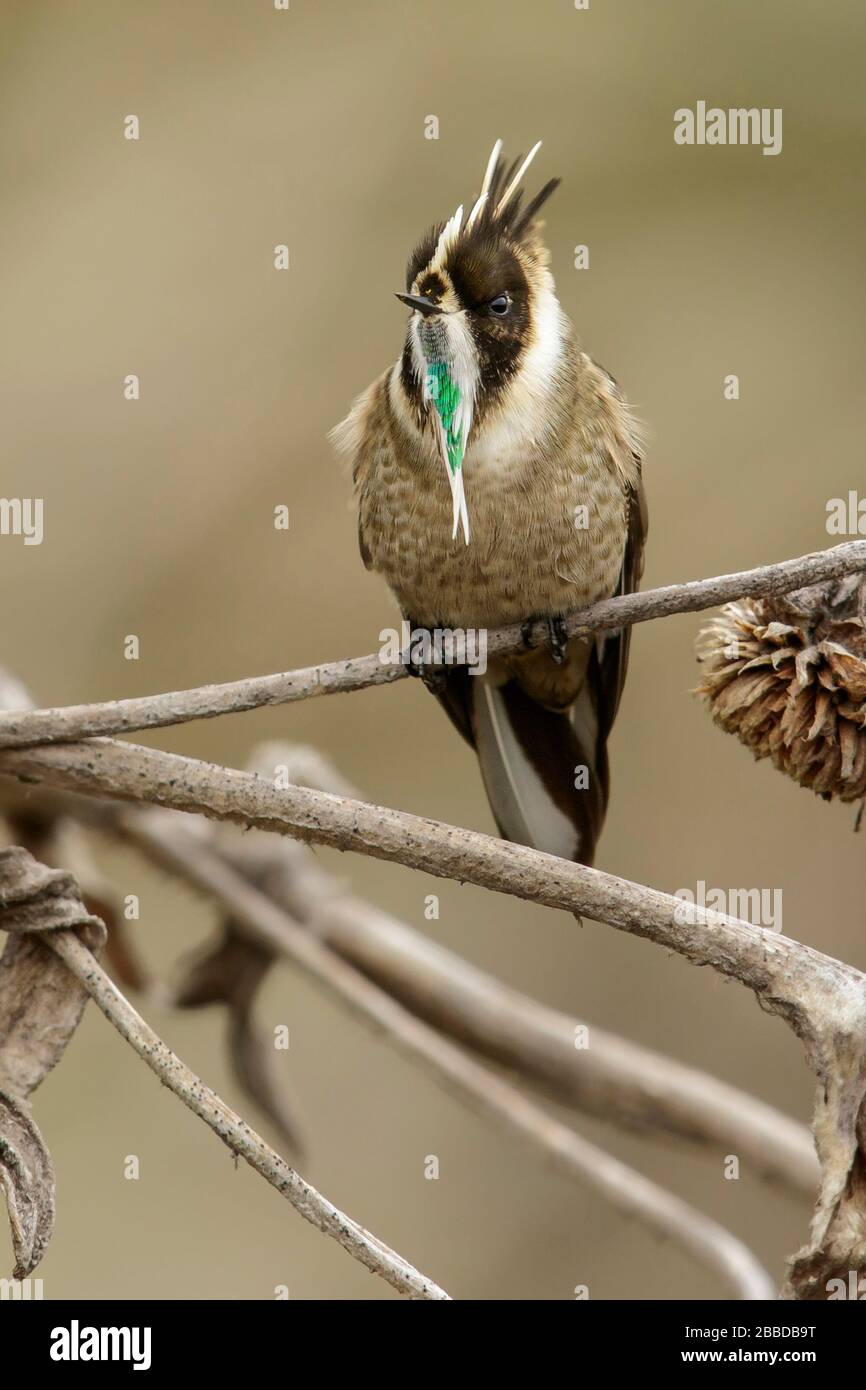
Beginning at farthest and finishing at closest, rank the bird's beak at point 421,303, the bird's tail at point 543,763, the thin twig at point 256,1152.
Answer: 1. the bird's tail at point 543,763
2. the bird's beak at point 421,303
3. the thin twig at point 256,1152

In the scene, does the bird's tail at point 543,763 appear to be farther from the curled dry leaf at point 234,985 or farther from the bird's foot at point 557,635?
the curled dry leaf at point 234,985

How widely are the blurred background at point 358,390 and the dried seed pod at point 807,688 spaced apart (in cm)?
221

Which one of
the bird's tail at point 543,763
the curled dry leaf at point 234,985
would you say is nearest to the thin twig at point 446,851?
the curled dry leaf at point 234,985

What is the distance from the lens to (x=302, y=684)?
1.51 meters

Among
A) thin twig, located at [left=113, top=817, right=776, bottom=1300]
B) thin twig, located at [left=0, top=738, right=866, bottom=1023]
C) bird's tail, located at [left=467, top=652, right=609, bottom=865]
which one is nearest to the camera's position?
thin twig, located at [left=0, top=738, right=866, bottom=1023]

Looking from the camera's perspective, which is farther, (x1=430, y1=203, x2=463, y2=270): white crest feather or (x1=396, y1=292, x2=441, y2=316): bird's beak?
(x1=430, y1=203, x2=463, y2=270): white crest feather

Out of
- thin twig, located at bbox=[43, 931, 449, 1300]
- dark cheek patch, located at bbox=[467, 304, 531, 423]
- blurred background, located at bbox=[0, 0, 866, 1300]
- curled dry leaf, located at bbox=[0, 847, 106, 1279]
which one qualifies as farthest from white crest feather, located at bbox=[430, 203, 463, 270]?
blurred background, located at bbox=[0, 0, 866, 1300]

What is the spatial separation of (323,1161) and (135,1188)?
491 millimetres

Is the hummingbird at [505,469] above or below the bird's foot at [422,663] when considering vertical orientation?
above

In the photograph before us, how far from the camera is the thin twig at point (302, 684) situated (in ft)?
4.58

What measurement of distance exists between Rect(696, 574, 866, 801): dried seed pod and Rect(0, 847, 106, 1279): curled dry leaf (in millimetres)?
805

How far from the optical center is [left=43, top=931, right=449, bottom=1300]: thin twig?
118 centimetres

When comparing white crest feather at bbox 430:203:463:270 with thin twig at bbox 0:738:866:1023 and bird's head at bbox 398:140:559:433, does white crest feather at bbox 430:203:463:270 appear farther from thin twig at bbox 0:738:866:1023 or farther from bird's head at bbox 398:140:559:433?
thin twig at bbox 0:738:866:1023

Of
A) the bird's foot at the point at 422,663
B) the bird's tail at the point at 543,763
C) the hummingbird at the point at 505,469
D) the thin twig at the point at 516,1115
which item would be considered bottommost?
the thin twig at the point at 516,1115
